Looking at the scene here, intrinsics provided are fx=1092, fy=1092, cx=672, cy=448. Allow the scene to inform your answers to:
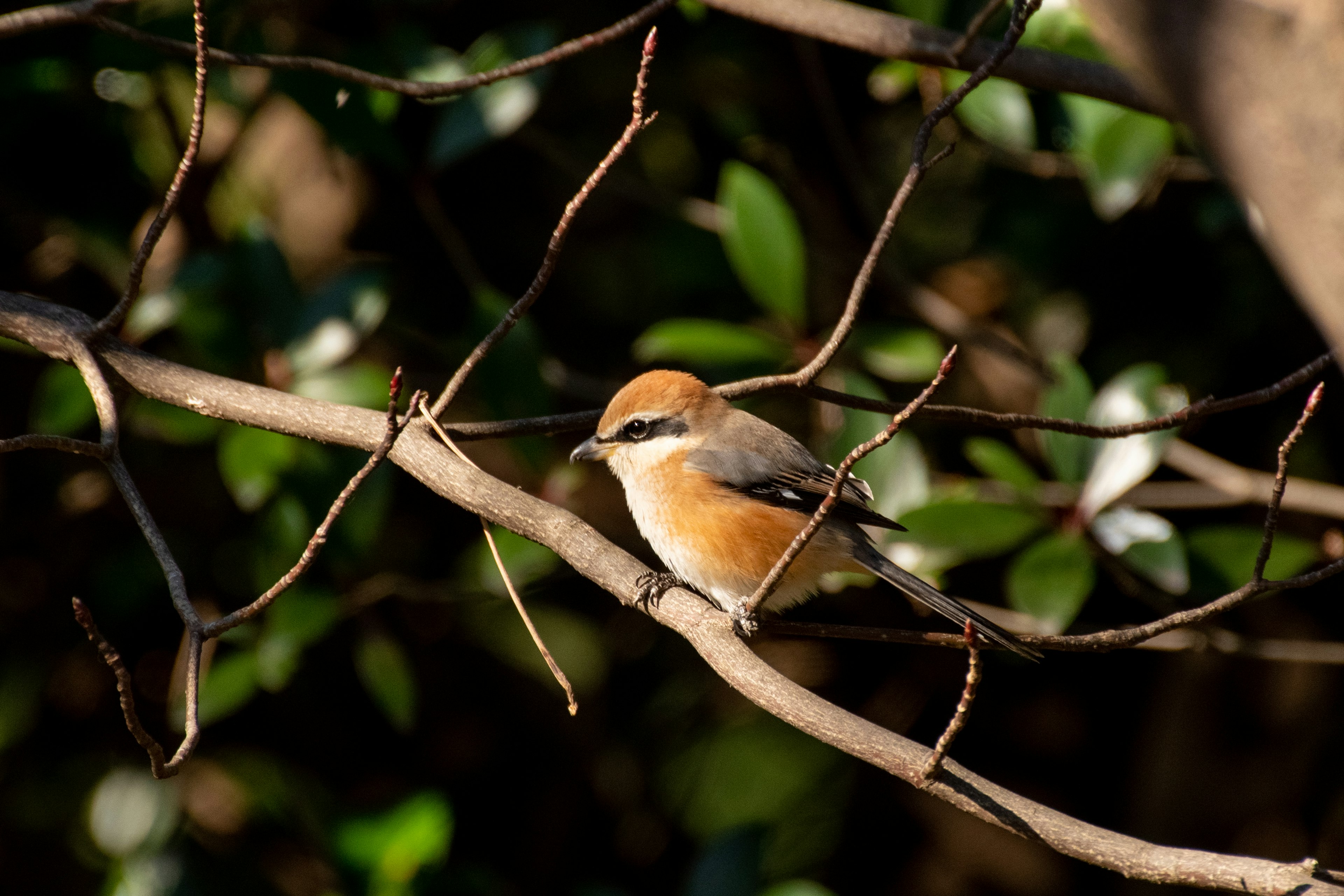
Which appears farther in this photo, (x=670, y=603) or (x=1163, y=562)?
(x=1163, y=562)

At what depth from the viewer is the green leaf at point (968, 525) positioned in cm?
365

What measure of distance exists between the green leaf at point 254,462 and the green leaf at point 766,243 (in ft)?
5.77

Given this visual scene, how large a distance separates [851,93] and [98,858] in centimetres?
469

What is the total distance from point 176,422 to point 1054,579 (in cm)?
308

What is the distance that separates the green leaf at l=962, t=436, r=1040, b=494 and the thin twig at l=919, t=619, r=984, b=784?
184cm

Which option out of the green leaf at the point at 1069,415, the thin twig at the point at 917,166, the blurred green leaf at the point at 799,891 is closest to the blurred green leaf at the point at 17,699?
the blurred green leaf at the point at 799,891

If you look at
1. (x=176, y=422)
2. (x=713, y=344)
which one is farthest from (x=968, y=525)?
(x=176, y=422)

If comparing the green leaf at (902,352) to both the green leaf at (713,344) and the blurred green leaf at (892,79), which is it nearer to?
the green leaf at (713,344)

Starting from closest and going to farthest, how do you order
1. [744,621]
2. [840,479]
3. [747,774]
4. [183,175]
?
[840,479] → [183,175] → [744,621] → [747,774]

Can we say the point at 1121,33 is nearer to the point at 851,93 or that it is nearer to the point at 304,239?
the point at 851,93

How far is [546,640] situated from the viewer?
500cm

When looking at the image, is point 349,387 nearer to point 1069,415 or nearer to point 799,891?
point 799,891

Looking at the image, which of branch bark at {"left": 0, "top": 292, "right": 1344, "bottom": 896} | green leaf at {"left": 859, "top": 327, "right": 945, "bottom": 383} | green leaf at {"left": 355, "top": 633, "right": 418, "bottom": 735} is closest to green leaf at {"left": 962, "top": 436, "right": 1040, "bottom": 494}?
green leaf at {"left": 859, "top": 327, "right": 945, "bottom": 383}

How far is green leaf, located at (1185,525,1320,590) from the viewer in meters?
3.62
